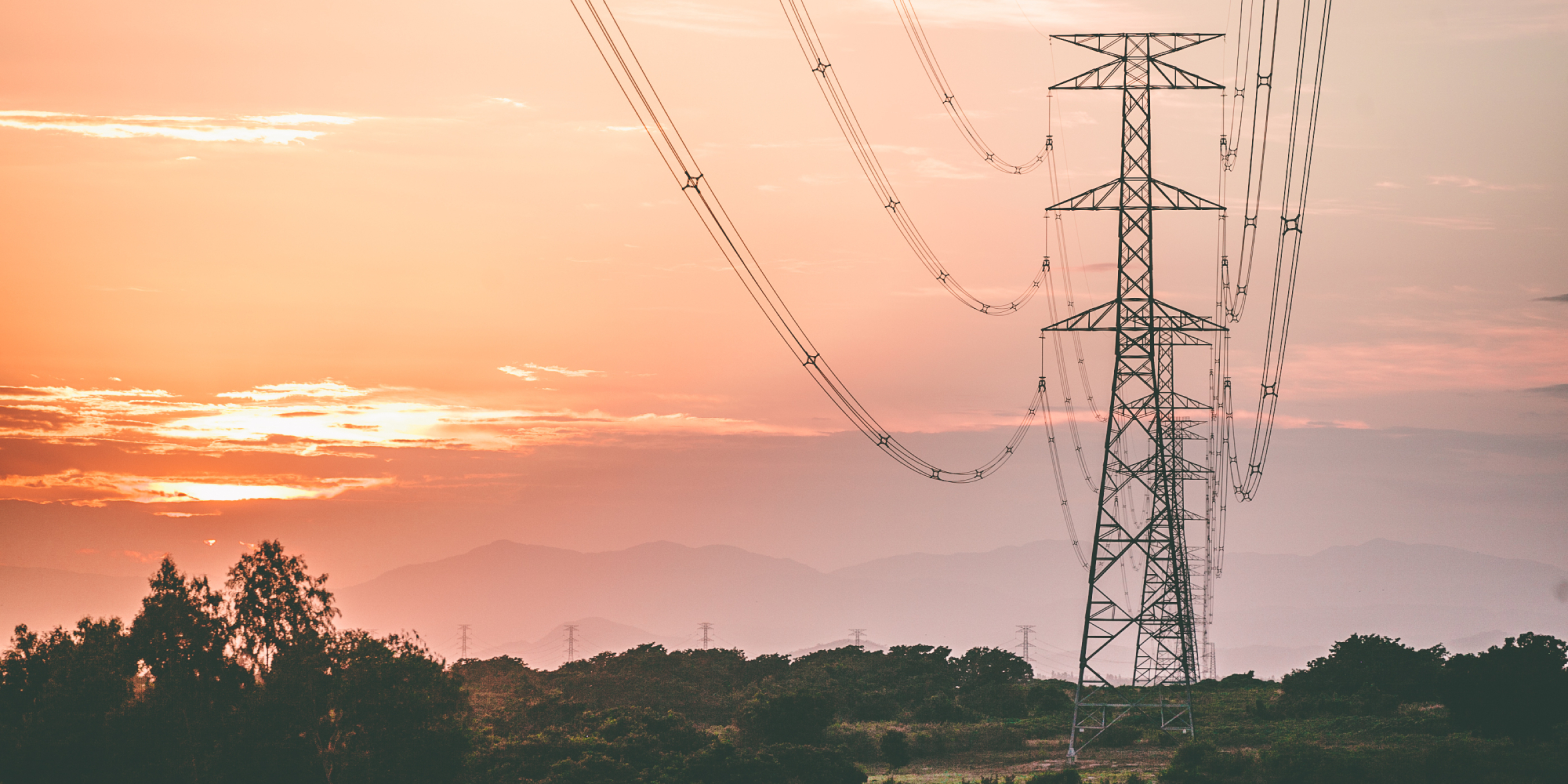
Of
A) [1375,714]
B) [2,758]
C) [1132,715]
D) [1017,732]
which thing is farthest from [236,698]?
[1375,714]

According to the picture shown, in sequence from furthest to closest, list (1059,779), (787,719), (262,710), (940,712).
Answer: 1. (940,712)
2. (787,719)
3. (1059,779)
4. (262,710)

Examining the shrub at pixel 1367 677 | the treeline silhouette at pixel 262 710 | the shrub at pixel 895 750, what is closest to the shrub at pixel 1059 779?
the treeline silhouette at pixel 262 710

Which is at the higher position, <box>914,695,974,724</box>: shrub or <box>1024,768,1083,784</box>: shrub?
<box>914,695,974,724</box>: shrub

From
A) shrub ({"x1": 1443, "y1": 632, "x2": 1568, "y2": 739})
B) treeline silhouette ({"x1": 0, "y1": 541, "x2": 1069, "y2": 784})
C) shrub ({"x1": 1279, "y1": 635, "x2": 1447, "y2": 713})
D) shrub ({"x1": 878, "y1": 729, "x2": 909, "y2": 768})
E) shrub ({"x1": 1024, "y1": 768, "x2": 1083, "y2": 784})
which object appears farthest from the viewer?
shrub ({"x1": 1279, "y1": 635, "x2": 1447, "y2": 713})

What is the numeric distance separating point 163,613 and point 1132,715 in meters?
59.1

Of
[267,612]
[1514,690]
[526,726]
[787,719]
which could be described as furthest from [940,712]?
[267,612]

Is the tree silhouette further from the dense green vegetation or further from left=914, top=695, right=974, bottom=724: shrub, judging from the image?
left=914, top=695, right=974, bottom=724: shrub

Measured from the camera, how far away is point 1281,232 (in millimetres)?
43594

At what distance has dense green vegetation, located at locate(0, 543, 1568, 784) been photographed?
51.5m

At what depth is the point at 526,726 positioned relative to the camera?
279 ft

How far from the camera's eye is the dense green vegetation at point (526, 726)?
5153 centimetres

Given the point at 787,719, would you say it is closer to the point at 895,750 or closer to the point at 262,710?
the point at 895,750

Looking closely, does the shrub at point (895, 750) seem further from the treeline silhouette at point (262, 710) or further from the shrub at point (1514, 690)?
the shrub at point (1514, 690)

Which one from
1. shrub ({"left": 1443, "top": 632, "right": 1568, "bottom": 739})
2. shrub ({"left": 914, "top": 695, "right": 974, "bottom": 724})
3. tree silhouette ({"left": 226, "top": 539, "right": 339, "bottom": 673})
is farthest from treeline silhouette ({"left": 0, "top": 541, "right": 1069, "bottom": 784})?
shrub ({"left": 914, "top": 695, "right": 974, "bottom": 724})
